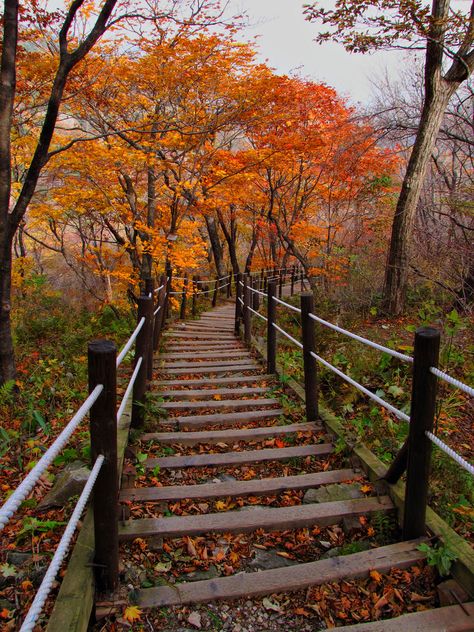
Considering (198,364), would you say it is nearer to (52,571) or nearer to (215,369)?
(215,369)

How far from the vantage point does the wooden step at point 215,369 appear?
5.55 meters

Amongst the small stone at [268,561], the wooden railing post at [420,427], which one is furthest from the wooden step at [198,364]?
the wooden railing post at [420,427]

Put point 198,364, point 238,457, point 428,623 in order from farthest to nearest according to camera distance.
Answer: point 198,364
point 238,457
point 428,623

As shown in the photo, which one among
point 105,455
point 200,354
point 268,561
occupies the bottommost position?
point 268,561

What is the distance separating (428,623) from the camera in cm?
176

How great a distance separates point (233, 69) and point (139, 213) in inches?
175

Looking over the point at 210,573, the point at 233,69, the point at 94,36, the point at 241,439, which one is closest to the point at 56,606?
the point at 210,573

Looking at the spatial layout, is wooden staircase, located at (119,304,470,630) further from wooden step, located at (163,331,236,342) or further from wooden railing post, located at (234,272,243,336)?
wooden railing post, located at (234,272,243,336)

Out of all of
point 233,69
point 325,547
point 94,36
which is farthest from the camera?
point 233,69

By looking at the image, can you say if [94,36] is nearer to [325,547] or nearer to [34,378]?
[34,378]

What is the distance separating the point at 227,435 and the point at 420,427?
186 cm

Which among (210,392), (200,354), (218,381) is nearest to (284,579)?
(210,392)

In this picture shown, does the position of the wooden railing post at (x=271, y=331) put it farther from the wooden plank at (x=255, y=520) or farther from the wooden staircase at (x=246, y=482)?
the wooden plank at (x=255, y=520)

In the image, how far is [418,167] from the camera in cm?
724
